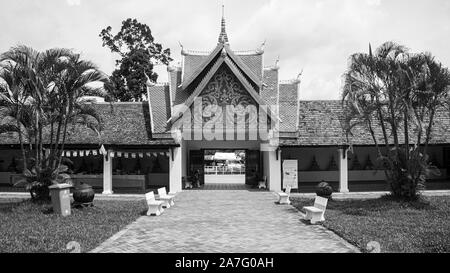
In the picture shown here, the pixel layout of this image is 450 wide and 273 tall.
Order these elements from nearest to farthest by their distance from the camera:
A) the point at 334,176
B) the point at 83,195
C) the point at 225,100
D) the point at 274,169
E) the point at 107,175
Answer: the point at 83,195, the point at 107,175, the point at 274,169, the point at 225,100, the point at 334,176

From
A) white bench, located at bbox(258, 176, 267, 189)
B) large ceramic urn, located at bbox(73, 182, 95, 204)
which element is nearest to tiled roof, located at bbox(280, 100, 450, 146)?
white bench, located at bbox(258, 176, 267, 189)

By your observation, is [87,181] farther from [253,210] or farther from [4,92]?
[253,210]

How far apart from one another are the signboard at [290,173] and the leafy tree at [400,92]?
5973 millimetres

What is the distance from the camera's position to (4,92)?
1530 centimetres

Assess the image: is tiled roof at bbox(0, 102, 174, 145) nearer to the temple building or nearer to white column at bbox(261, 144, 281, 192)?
the temple building

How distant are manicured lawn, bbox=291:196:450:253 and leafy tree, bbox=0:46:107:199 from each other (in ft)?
28.7

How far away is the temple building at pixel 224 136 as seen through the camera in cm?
2233

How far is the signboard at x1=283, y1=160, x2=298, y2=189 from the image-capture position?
22.1 m

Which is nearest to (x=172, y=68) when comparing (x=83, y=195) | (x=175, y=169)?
(x=175, y=169)

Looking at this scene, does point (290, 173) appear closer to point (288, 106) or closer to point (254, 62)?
point (288, 106)

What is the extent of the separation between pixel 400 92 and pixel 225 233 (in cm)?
895

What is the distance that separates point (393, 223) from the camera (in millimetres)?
11789

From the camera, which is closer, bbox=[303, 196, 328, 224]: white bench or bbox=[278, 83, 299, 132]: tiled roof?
bbox=[303, 196, 328, 224]: white bench
